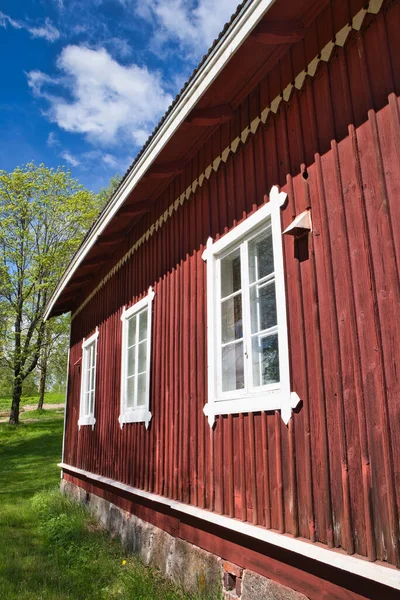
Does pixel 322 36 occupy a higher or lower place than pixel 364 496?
higher

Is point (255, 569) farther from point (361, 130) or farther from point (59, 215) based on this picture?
point (59, 215)

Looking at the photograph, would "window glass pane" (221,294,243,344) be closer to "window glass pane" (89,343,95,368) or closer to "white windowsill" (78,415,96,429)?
"white windowsill" (78,415,96,429)

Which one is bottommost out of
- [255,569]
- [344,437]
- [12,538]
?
[12,538]

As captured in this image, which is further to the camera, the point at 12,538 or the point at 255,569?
the point at 12,538

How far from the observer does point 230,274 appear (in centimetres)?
445

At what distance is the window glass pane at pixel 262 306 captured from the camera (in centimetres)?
370

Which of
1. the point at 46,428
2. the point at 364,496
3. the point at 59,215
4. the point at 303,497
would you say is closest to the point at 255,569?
the point at 303,497

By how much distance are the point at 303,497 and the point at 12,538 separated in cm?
496

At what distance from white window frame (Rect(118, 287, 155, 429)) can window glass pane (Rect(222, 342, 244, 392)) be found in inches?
71.0

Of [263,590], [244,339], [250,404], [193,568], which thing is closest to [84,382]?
[193,568]

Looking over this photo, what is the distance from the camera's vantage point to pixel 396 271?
2625 mm

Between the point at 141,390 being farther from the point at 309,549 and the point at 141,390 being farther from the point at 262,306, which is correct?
the point at 309,549

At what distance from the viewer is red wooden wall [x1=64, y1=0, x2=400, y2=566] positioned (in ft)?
8.64

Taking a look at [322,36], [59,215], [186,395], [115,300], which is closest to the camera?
[322,36]
